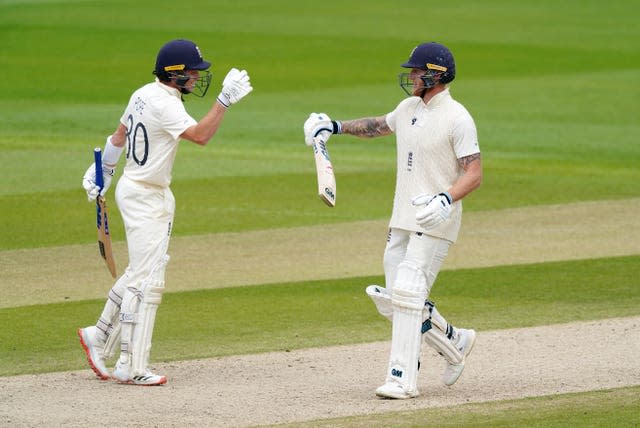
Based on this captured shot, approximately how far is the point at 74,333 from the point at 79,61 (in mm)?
20253

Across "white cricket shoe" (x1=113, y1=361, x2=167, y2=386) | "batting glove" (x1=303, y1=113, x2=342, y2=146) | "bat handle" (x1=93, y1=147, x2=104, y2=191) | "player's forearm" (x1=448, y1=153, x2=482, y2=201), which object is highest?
"batting glove" (x1=303, y1=113, x2=342, y2=146)

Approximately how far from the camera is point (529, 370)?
918cm

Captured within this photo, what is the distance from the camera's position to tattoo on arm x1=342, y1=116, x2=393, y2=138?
9.06 metres

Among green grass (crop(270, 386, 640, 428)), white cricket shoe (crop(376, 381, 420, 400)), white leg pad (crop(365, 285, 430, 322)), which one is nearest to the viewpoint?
green grass (crop(270, 386, 640, 428))

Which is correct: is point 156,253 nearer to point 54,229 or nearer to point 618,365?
point 618,365

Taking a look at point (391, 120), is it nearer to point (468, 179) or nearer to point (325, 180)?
point (325, 180)

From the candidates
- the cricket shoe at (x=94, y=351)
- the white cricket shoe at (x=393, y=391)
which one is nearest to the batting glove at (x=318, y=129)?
the white cricket shoe at (x=393, y=391)

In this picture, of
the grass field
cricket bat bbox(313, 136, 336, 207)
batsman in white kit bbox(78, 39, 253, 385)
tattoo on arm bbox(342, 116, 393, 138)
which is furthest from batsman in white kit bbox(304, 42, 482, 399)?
batsman in white kit bbox(78, 39, 253, 385)

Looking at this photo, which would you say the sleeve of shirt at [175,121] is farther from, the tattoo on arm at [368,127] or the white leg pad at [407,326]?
the white leg pad at [407,326]

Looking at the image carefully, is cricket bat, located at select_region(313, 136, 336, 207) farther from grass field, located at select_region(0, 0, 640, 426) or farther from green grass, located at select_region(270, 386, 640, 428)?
grass field, located at select_region(0, 0, 640, 426)

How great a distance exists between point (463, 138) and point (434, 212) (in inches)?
22.3

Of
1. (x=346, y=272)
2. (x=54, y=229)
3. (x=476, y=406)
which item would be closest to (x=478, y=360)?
(x=476, y=406)

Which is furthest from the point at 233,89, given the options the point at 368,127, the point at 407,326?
the point at 407,326

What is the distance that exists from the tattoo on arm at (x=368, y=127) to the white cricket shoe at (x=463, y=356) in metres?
1.37
